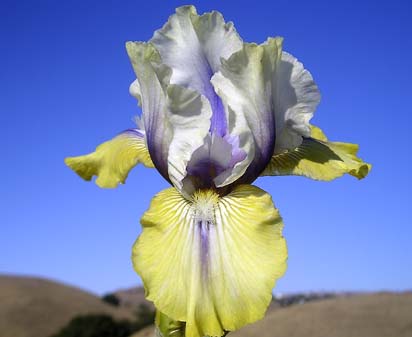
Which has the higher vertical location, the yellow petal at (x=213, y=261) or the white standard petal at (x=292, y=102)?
the white standard petal at (x=292, y=102)

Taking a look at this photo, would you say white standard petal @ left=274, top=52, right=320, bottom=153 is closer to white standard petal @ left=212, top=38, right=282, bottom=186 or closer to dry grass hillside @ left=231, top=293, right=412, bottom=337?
white standard petal @ left=212, top=38, right=282, bottom=186

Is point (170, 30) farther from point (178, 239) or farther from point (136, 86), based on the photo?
point (178, 239)

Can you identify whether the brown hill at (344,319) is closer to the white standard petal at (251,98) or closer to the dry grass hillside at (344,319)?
the dry grass hillside at (344,319)

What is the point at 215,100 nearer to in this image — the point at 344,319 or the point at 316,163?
the point at 316,163

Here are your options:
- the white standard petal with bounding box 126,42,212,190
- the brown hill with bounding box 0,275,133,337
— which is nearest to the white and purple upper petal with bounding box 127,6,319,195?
the white standard petal with bounding box 126,42,212,190

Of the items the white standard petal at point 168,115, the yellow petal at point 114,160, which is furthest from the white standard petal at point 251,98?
the yellow petal at point 114,160

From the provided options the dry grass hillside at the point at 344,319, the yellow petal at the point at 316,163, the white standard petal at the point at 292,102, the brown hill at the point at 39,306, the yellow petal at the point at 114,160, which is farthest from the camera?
the brown hill at the point at 39,306

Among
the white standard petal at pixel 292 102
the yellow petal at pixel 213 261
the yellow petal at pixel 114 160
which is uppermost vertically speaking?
the white standard petal at pixel 292 102
